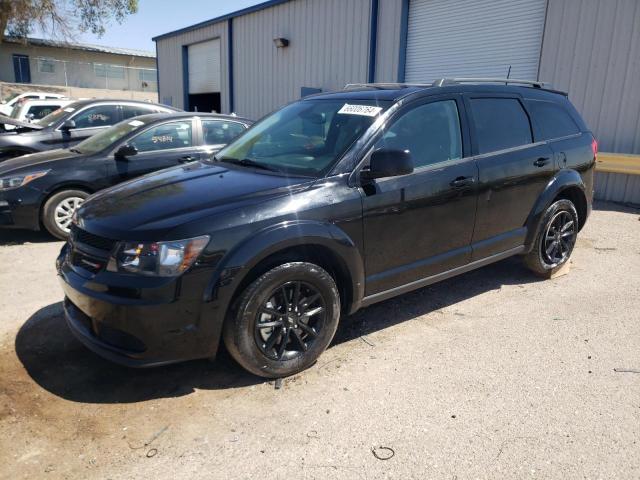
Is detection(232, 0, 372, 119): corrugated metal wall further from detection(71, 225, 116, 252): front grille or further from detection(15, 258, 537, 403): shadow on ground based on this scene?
detection(71, 225, 116, 252): front grille

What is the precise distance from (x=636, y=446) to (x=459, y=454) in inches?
35.9

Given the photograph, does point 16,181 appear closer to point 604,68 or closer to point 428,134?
point 428,134

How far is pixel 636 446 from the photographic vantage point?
101 inches

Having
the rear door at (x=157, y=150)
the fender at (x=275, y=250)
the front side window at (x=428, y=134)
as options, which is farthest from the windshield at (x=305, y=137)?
the rear door at (x=157, y=150)

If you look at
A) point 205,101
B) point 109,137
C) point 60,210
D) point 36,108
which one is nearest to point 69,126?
point 109,137

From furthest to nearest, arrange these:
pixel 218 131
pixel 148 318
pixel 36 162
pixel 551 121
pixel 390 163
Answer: pixel 218 131 < pixel 36 162 < pixel 551 121 < pixel 390 163 < pixel 148 318

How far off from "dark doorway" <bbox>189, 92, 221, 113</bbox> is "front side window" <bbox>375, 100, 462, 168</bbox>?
1829 cm

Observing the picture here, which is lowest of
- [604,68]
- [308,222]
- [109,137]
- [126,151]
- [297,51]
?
[308,222]

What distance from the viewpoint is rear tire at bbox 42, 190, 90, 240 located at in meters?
6.09

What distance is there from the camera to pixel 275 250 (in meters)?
2.95

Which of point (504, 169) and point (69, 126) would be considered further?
point (69, 126)

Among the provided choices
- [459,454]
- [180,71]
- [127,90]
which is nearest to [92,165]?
[459,454]

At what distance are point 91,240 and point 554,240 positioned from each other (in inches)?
163

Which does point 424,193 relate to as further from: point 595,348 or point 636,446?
point 636,446
